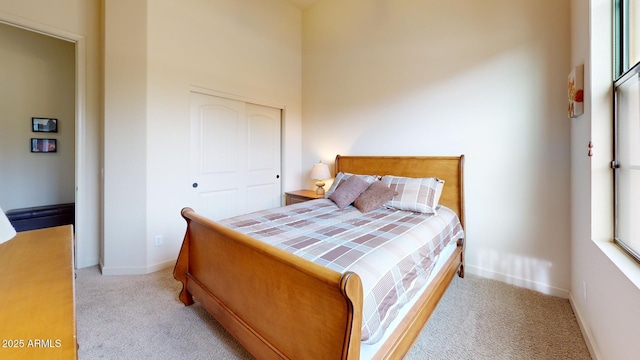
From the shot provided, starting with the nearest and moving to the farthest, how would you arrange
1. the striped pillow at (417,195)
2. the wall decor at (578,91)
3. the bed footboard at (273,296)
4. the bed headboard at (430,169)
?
the bed footboard at (273,296) < the wall decor at (578,91) < the striped pillow at (417,195) < the bed headboard at (430,169)

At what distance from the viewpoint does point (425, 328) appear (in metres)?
1.86

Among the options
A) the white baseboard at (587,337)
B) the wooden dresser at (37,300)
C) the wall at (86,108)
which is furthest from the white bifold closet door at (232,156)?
the white baseboard at (587,337)

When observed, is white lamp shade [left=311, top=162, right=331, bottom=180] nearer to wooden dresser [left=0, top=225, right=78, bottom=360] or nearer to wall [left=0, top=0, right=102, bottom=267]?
wall [left=0, top=0, right=102, bottom=267]

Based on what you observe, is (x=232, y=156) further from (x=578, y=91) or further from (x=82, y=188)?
(x=578, y=91)

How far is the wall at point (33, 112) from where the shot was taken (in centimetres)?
352

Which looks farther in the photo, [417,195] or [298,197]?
[298,197]

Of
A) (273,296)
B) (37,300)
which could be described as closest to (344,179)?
(273,296)

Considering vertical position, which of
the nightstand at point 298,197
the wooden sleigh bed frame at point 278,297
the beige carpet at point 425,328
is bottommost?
the beige carpet at point 425,328

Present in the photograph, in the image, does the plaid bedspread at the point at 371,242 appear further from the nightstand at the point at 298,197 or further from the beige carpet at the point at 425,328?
the nightstand at the point at 298,197

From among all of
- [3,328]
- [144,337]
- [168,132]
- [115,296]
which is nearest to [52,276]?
[3,328]

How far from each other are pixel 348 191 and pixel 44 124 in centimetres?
450

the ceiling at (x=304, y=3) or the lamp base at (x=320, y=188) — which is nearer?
the lamp base at (x=320, y=188)

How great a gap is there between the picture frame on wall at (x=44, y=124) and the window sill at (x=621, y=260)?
6.06 m

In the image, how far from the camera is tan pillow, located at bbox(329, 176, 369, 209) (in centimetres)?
271
